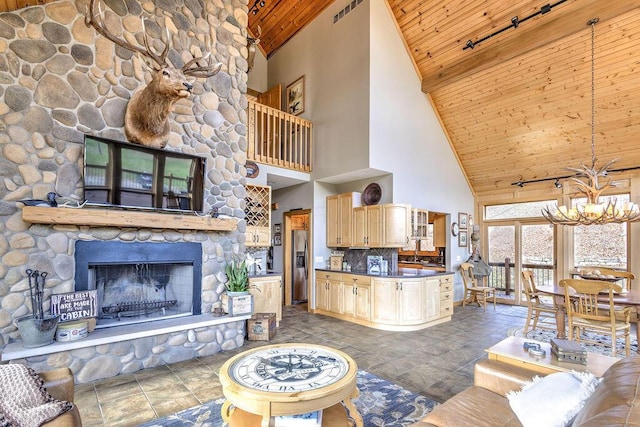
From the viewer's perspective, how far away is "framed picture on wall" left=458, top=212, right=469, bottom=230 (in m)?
7.81

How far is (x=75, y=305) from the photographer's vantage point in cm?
336

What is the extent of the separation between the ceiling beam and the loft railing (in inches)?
114

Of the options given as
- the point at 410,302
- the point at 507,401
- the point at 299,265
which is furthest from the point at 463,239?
the point at 507,401

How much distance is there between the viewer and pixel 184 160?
414 cm

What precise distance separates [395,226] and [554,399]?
4337 mm

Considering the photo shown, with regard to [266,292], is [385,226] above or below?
above

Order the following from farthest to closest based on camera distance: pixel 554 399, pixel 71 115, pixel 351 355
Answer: pixel 351 355
pixel 71 115
pixel 554 399

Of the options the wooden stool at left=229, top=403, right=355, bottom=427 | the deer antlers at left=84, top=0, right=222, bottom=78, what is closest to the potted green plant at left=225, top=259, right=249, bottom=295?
the wooden stool at left=229, top=403, right=355, bottom=427

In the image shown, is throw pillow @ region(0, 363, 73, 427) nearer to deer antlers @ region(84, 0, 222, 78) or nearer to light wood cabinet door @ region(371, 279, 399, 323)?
deer antlers @ region(84, 0, 222, 78)

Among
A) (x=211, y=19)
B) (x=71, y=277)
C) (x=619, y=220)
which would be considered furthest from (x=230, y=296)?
(x=619, y=220)

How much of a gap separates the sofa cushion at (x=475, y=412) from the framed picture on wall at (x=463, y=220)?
6.19 metres

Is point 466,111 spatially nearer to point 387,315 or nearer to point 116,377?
point 387,315

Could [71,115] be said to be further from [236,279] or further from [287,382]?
[287,382]

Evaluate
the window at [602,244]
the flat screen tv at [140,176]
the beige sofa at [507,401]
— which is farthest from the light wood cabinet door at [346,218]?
the window at [602,244]
